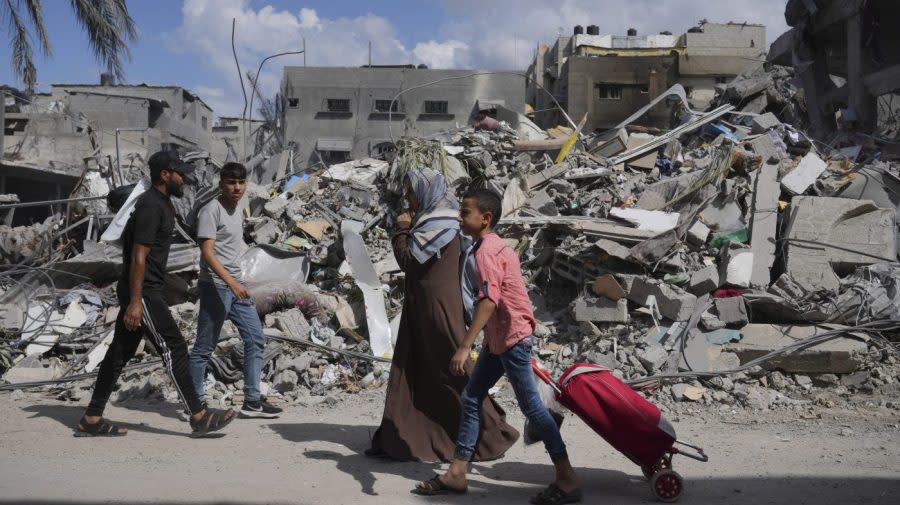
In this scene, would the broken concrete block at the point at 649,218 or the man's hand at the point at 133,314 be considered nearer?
the man's hand at the point at 133,314

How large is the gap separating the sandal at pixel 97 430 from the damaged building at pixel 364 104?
29249 mm

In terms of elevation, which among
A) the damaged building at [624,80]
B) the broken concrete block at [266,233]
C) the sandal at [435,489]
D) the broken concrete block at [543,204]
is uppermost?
the damaged building at [624,80]

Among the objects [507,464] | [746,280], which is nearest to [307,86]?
[746,280]

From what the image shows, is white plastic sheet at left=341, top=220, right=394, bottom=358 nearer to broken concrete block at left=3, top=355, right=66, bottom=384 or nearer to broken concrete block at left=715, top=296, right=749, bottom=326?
broken concrete block at left=3, top=355, right=66, bottom=384

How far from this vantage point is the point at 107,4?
10.6 meters

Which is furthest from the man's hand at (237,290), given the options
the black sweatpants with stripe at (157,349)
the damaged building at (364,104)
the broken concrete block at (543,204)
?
the damaged building at (364,104)

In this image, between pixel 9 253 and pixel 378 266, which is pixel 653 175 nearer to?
pixel 378 266

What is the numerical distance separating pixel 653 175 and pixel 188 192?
20.9ft

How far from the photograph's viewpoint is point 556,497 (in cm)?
348

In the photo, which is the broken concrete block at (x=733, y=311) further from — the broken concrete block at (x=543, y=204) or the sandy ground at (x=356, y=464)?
the broken concrete block at (x=543, y=204)

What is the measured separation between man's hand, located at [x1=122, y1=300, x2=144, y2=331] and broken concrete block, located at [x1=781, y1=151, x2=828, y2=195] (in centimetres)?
698

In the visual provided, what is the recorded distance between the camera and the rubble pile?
610cm

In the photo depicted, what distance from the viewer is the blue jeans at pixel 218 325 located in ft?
15.8

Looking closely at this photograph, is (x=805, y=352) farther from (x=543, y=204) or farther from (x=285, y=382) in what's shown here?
(x=285, y=382)
